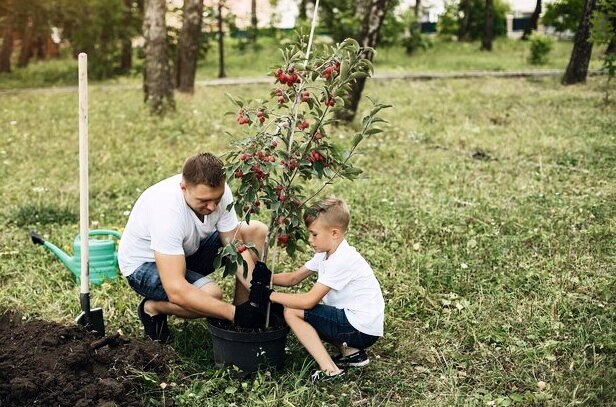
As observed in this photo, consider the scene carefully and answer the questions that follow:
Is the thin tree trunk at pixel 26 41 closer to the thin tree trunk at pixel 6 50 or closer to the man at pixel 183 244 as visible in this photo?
the thin tree trunk at pixel 6 50

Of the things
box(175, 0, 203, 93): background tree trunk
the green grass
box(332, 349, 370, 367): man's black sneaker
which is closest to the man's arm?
box(332, 349, 370, 367): man's black sneaker

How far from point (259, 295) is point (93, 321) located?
3.26ft

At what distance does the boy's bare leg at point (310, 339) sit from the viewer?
3.83 metres

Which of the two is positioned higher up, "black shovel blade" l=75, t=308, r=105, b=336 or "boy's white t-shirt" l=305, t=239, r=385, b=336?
"boy's white t-shirt" l=305, t=239, r=385, b=336

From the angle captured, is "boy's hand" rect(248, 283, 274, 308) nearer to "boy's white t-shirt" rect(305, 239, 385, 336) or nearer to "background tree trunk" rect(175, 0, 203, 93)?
"boy's white t-shirt" rect(305, 239, 385, 336)

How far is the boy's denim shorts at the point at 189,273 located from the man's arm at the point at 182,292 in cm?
29

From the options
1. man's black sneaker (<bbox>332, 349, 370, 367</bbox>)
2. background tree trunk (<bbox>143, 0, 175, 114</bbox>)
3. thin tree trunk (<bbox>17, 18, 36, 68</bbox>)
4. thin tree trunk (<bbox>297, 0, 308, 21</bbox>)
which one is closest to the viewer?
man's black sneaker (<bbox>332, 349, 370, 367</bbox>)

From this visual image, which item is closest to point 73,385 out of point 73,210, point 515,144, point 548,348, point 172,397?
point 172,397

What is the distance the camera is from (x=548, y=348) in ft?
13.2

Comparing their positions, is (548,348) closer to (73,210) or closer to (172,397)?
(172,397)

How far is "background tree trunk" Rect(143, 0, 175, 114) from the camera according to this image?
36.6ft

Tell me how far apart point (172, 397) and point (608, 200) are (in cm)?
468

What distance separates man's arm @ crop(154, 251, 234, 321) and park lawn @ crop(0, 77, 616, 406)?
0.33 meters

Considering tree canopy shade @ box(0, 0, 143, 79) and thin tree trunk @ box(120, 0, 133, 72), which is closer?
tree canopy shade @ box(0, 0, 143, 79)
